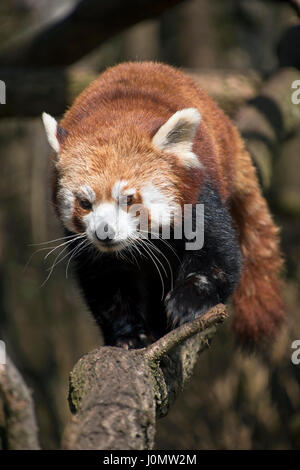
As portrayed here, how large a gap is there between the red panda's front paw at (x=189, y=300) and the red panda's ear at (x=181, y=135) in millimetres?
611

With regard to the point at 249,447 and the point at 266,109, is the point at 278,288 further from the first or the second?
the point at 249,447

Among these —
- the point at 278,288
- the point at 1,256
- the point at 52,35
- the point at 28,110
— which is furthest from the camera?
the point at 1,256

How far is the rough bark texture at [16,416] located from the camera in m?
1.82

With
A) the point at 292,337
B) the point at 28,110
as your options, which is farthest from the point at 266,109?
the point at 292,337

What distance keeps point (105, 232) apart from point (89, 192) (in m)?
0.23

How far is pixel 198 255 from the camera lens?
11.7 ft

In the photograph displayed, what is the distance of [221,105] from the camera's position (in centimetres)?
568

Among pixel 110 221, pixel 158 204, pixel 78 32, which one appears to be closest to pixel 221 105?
pixel 78 32

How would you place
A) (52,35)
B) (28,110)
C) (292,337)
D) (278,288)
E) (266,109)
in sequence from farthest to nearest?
(292,337)
(52,35)
(28,110)
(266,109)
(278,288)

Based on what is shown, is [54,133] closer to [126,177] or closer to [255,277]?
[126,177]

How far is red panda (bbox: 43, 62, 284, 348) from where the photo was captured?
10.9 feet

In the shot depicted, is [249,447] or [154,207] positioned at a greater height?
[154,207]

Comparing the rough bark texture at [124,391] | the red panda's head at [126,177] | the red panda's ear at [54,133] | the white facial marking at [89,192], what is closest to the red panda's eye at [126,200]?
the red panda's head at [126,177]

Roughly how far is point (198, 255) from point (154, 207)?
1.28ft
